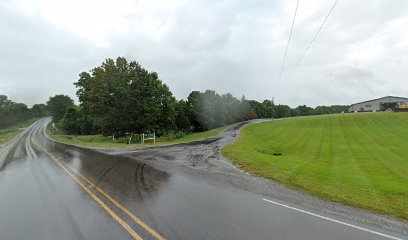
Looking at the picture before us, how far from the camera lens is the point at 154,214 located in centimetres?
598

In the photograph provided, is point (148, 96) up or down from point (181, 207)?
up

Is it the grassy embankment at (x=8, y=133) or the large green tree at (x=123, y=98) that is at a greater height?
the large green tree at (x=123, y=98)

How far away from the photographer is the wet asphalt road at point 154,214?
198 inches

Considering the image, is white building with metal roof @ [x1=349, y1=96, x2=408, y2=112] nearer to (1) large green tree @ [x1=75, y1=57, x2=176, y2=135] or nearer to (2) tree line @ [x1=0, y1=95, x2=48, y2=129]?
(1) large green tree @ [x1=75, y1=57, x2=176, y2=135]

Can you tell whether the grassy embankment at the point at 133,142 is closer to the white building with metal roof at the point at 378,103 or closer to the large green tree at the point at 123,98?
the large green tree at the point at 123,98

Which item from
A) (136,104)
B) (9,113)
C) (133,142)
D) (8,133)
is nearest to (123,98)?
(136,104)

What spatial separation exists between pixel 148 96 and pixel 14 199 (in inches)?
1338

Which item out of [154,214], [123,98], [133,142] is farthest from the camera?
[123,98]

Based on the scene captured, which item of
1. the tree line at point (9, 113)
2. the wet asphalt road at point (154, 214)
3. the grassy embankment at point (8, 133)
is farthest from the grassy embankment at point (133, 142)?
the tree line at point (9, 113)

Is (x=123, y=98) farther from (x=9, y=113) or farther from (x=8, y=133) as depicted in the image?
(x=9, y=113)

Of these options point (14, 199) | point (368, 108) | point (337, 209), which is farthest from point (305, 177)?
point (368, 108)

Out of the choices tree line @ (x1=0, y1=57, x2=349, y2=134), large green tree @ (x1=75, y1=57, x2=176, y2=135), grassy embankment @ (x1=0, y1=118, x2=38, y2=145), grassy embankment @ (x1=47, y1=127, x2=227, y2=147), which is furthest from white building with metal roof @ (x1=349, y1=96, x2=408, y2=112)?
grassy embankment @ (x1=0, y1=118, x2=38, y2=145)

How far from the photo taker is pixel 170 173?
35.8ft

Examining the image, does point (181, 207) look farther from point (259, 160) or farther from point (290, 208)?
point (259, 160)
